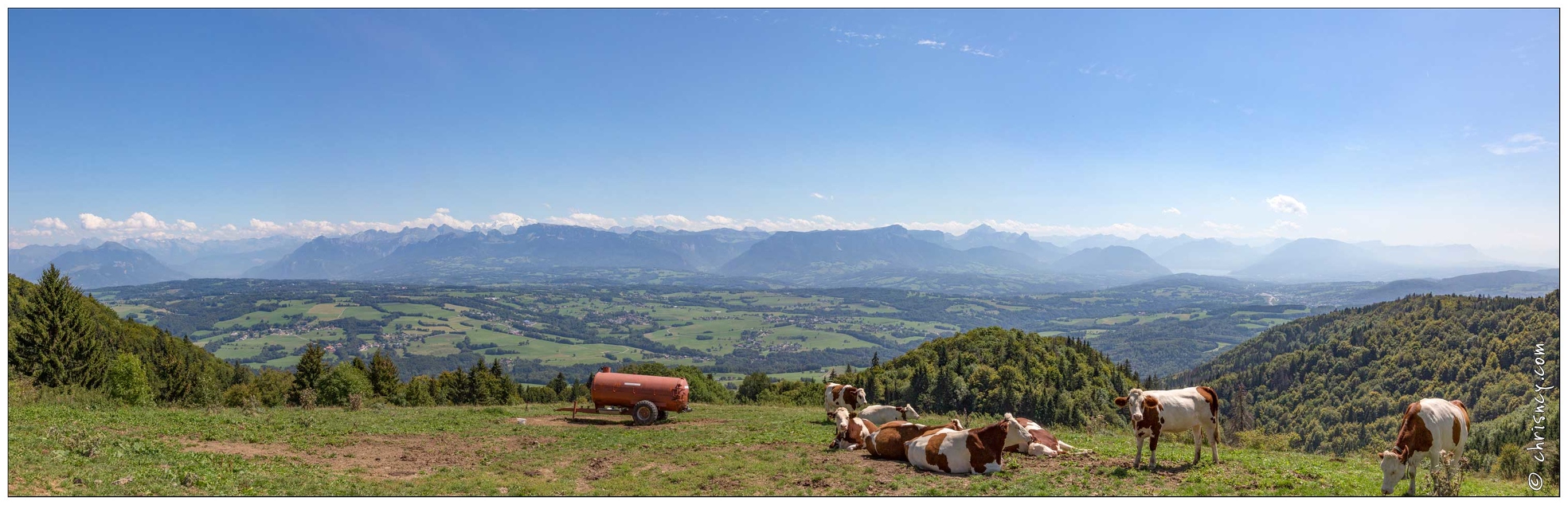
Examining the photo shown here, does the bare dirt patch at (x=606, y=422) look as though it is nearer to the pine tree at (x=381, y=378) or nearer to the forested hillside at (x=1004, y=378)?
the forested hillside at (x=1004, y=378)

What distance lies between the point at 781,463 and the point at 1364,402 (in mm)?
82534

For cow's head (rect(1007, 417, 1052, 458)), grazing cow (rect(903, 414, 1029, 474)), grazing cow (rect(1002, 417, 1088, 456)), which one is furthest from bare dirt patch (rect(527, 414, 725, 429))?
cow's head (rect(1007, 417, 1052, 458))

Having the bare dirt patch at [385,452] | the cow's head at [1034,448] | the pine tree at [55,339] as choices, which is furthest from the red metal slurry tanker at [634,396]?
the pine tree at [55,339]

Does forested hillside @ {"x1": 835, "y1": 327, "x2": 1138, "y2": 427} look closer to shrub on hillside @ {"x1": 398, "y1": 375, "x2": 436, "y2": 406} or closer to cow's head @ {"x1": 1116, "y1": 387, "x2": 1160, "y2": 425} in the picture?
shrub on hillside @ {"x1": 398, "y1": 375, "x2": 436, "y2": 406}

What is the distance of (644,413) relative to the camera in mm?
21531

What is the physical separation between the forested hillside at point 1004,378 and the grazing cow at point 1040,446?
897 inches

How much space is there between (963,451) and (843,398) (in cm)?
972

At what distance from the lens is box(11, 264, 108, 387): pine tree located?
27.6m

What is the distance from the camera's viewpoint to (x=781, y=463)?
1371 cm

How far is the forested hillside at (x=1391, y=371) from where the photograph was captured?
57.3 m

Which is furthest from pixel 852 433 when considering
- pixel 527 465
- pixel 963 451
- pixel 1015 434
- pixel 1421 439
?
pixel 1421 439

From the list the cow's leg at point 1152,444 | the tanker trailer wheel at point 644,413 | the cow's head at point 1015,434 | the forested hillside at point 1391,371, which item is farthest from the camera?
the forested hillside at point 1391,371

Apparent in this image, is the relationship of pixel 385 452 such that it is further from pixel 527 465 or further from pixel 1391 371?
pixel 1391 371

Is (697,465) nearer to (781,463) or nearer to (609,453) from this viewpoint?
(781,463)
